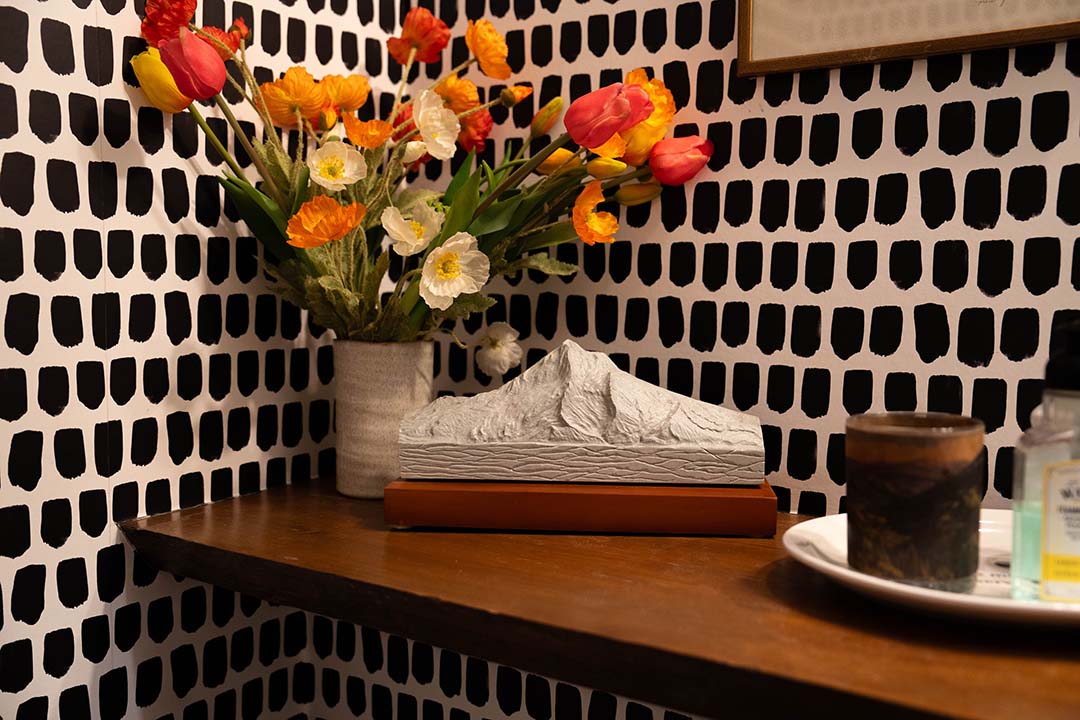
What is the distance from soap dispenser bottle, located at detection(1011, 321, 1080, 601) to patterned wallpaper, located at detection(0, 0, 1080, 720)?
0.25 meters

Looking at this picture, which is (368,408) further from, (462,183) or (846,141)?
(846,141)

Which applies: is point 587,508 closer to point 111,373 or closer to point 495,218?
point 495,218

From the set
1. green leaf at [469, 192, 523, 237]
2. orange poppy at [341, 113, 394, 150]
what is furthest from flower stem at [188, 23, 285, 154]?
green leaf at [469, 192, 523, 237]

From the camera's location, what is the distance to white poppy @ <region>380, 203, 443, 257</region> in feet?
2.87

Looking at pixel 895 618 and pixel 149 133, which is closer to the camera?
pixel 895 618

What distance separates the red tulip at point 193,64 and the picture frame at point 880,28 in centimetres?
52

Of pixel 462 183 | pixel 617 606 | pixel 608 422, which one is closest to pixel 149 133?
pixel 462 183

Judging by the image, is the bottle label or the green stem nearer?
the bottle label

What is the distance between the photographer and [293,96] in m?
0.97

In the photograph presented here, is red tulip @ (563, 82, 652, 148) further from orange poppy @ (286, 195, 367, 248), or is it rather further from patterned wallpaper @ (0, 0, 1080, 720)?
orange poppy @ (286, 195, 367, 248)

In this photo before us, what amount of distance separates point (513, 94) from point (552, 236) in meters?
0.16

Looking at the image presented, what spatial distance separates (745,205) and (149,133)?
23.9 inches

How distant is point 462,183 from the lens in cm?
99

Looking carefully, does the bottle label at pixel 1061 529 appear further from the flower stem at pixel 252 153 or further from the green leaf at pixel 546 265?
the flower stem at pixel 252 153
